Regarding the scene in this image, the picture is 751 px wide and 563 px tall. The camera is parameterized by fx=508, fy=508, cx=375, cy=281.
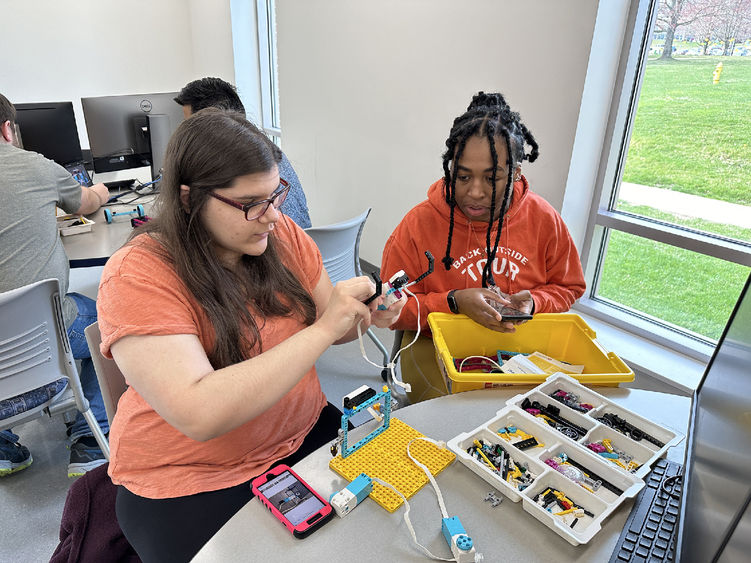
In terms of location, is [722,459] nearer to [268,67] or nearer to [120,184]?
[120,184]

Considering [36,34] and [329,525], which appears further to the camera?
[36,34]

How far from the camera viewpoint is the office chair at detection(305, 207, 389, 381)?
6.60 feet

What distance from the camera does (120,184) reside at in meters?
2.90

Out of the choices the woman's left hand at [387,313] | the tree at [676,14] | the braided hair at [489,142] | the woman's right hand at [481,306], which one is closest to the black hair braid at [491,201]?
the braided hair at [489,142]

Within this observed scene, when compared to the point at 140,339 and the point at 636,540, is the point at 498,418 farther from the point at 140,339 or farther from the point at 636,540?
the point at 140,339

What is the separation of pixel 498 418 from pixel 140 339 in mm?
682

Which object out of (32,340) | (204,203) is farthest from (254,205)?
(32,340)

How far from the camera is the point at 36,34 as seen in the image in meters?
4.07

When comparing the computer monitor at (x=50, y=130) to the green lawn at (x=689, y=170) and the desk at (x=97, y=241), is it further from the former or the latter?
the green lawn at (x=689, y=170)

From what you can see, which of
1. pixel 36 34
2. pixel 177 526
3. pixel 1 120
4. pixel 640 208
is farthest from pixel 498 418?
pixel 36 34

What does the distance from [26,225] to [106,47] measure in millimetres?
3386

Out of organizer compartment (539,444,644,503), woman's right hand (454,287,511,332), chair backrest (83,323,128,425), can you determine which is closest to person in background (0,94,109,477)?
chair backrest (83,323,128,425)

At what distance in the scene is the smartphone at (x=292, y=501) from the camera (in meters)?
0.80

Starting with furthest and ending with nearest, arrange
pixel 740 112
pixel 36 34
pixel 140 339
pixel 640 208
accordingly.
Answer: pixel 36 34 < pixel 640 208 < pixel 740 112 < pixel 140 339
